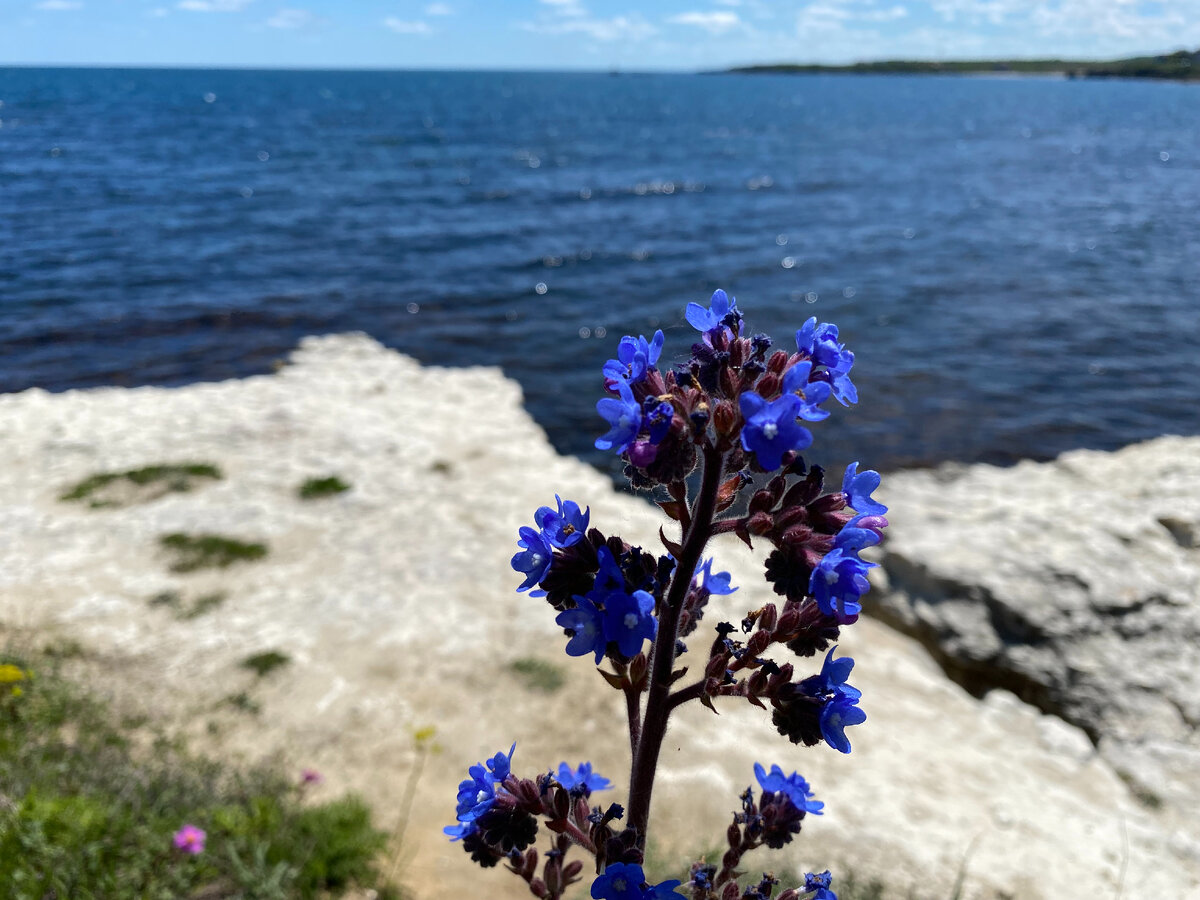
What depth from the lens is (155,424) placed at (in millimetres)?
14055

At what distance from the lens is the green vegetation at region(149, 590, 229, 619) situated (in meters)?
9.23

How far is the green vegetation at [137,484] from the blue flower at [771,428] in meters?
11.8

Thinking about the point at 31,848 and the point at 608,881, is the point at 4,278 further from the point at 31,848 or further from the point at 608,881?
the point at 608,881

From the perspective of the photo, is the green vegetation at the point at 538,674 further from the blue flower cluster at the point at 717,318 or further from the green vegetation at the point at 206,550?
the blue flower cluster at the point at 717,318

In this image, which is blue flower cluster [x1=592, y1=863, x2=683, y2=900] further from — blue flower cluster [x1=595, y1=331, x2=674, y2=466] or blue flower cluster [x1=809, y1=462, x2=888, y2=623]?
blue flower cluster [x1=595, y1=331, x2=674, y2=466]

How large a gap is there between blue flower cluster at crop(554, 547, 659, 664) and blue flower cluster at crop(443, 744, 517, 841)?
0.66 metres

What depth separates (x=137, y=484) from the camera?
1195 cm

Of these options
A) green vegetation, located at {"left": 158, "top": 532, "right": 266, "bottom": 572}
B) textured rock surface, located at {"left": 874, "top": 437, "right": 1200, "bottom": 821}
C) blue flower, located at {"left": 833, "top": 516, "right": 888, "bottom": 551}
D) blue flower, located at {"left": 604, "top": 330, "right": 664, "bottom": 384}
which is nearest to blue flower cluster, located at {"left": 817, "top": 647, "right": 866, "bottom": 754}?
blue flower, located at {"left": 833, "top": 516, "right": 888, "bottom": 551}

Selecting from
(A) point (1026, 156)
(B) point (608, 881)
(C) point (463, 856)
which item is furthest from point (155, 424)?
(A) point (1026, 156)

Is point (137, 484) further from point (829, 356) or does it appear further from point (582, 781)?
point (829, 356)

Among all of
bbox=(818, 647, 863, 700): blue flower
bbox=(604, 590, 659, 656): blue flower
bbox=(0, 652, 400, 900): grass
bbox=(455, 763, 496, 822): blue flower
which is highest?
bbox=(604, 590, 659, 656): blue flower

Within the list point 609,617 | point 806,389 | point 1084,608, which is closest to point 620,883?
point 609,617

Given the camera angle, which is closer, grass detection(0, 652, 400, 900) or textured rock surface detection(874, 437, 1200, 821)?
grass detection(0, 652, 400, 900)

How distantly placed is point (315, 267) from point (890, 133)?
7358cm
